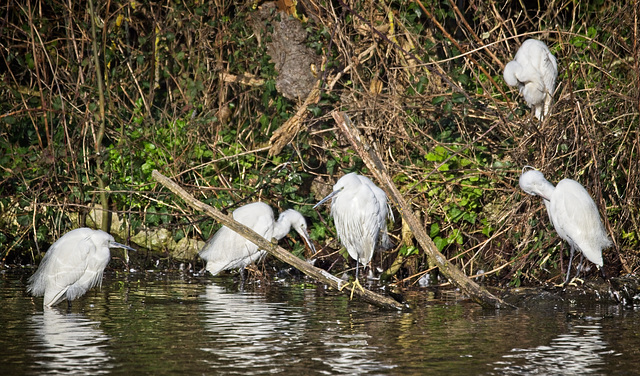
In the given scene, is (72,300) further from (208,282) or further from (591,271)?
(591,271)

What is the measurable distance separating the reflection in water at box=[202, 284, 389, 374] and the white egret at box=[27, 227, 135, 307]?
943 mm

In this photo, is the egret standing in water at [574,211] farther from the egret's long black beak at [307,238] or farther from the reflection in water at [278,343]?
the egret's long black beak at [307,238]

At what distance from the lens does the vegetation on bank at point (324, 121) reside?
7219 millimetres

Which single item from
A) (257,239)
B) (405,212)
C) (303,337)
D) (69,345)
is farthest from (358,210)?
(69,345)

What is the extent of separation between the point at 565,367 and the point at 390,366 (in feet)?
2.85

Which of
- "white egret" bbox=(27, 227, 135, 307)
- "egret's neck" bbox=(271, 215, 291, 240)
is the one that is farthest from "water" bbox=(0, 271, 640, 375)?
"egret's neck" bbox=(271, 215, 291, 240)

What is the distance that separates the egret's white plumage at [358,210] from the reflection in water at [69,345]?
215 centimetres

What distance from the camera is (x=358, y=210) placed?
21.2 feet

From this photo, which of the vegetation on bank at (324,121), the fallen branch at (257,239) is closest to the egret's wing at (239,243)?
the vegetation on bank at (324,121)

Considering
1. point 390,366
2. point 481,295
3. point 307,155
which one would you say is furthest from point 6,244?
point 390,366

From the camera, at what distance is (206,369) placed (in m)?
3.91

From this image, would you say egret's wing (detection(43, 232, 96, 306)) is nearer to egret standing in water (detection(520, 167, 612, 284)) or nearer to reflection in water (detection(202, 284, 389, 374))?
reflection in water (detection(202, 284, 389, 374))

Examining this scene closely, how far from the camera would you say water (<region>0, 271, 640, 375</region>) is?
3980mm

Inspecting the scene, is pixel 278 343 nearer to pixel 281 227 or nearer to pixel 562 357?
pixel 562 357
